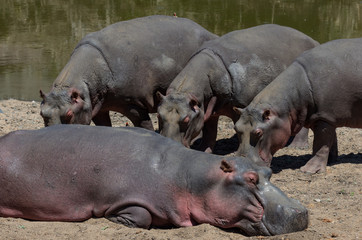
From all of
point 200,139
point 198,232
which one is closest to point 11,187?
point 198,232

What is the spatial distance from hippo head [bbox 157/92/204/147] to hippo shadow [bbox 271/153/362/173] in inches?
38.8

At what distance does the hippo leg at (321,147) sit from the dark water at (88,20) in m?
4.77

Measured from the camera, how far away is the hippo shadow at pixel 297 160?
755 centimetres

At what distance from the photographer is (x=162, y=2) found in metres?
17.7

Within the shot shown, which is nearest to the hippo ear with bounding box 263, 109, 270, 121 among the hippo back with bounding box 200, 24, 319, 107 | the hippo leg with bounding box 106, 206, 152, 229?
the hippo back with bounding box 200, 24, 319, 107

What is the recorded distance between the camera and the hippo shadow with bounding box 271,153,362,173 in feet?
24.8

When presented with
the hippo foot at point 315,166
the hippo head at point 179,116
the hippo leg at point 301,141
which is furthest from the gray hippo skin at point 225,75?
the hippo foot at point 315,166

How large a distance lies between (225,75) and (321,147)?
134 centimetres

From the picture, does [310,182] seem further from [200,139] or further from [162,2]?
[162,2]

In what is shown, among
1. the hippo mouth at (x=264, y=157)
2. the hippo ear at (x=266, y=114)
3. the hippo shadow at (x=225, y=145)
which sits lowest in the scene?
the hippo shadow at (x=225, y=145)

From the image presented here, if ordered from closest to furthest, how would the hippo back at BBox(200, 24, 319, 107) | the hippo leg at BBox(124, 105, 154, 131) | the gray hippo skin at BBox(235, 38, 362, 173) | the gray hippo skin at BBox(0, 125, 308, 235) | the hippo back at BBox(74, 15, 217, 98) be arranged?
the gray hippo skin at BBox(0, 125, 308, 235) < the gray hippo skin at BBox(235, 38, 362, 173) < the hippo back at BBox(200, 24, 319, 107) < the hippo back at BBox(74, 15, 217, 98) < the hippo leg at BBox(124, 105, 154, 131)

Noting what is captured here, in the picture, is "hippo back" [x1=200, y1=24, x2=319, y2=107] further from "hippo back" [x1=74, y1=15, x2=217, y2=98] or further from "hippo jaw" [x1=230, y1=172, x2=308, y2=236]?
"hippo jaw" [x1=230, y1=172, x2=308, y2=236]

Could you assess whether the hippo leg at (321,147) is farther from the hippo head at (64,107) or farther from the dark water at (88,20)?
the dark water at (88,20)

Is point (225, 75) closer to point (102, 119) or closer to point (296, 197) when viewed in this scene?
point (102, 119)
